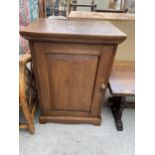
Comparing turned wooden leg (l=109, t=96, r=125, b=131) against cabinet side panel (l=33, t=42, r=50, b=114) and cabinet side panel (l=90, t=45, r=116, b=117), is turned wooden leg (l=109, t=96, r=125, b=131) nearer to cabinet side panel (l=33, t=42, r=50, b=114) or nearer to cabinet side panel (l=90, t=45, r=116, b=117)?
cabinet side panel (l=90, t=45, r=116, b=117)

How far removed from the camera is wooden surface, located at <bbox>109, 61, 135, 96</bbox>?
130 centimetres

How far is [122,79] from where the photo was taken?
4.77 feet

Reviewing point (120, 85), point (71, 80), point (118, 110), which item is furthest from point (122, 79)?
point (71, 80)

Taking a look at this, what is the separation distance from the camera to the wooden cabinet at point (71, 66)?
3.42ft

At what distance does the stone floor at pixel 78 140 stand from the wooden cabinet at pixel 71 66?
0.24 feet

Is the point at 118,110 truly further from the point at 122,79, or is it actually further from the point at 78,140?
the point at 78,140

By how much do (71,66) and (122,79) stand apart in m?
0.51

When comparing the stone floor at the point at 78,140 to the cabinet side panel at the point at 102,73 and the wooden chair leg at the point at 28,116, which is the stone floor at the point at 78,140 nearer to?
the wooden chair leg at the point at 28,116

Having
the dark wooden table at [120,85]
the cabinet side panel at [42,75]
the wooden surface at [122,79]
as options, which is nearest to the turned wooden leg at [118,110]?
the dark wooden table at [120,85]

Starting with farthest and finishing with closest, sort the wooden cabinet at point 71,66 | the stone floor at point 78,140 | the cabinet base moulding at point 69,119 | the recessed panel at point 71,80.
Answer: the cabinet base moulding at point 69,119 < the stone floor at point 78,140 < the recessed panel at point 71,80 < the wooden cabinet at point 71,66

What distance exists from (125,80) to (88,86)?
0.36 m
